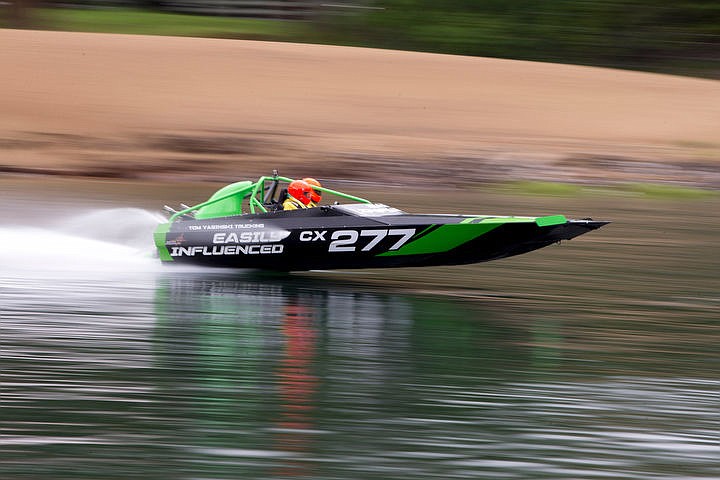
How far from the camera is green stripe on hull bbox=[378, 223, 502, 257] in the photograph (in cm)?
1156

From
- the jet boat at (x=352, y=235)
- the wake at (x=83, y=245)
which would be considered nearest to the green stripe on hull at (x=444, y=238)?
the jet boat at (x=352, y=235)

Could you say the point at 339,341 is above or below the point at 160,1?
below

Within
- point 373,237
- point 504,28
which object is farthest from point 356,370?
point 504,28

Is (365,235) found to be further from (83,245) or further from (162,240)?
(83,245)

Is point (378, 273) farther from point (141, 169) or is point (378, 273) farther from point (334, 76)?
point (334, 76)

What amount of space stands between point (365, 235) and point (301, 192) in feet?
3.04

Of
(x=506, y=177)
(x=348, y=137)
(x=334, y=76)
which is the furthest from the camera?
(x=334, y=76)

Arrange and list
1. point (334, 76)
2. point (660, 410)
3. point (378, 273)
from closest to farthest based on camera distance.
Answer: point (660, 410) < point (378, 273) < point (334, 76)

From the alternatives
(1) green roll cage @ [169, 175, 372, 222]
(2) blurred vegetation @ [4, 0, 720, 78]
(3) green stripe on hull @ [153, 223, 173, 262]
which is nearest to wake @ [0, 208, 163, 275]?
(3) green stripe on hull @ [153, 223, 173, 262]

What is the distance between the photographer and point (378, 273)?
13.5 meters

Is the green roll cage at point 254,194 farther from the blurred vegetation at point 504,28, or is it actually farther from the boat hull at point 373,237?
the blurred vegetation at point 504,28

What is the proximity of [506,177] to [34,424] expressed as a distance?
18.6 meters

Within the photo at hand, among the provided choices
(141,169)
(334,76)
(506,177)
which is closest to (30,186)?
(141,169)

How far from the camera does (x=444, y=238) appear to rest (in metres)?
11.7
